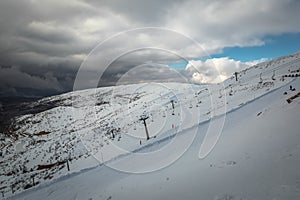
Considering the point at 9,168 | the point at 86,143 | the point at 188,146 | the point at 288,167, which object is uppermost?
the point at 288,167

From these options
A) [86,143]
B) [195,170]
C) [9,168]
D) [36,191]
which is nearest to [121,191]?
[195,170]

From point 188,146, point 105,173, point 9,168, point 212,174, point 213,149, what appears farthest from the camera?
point 9,168

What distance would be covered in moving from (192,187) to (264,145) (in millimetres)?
4455

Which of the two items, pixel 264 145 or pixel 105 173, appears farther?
pixel 105 173

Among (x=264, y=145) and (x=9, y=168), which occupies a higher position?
(x=264, y=145)

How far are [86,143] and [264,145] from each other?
3665cm

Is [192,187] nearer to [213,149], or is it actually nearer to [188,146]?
[213,149]

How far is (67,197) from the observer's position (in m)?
13.2

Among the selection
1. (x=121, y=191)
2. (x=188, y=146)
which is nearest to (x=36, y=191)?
(x=121, y=191)

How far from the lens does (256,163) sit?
318 inches

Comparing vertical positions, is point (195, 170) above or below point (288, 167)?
below

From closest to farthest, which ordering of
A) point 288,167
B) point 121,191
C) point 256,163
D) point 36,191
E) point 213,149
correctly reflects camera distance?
point 288,167
point 256,163
point 121,191
point 213,149
point 36,191

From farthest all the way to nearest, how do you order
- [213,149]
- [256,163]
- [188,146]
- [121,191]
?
[188,146] < [213,149] < [121,191] < [256,163]

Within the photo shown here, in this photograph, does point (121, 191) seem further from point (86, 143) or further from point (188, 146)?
point (86, 143)
